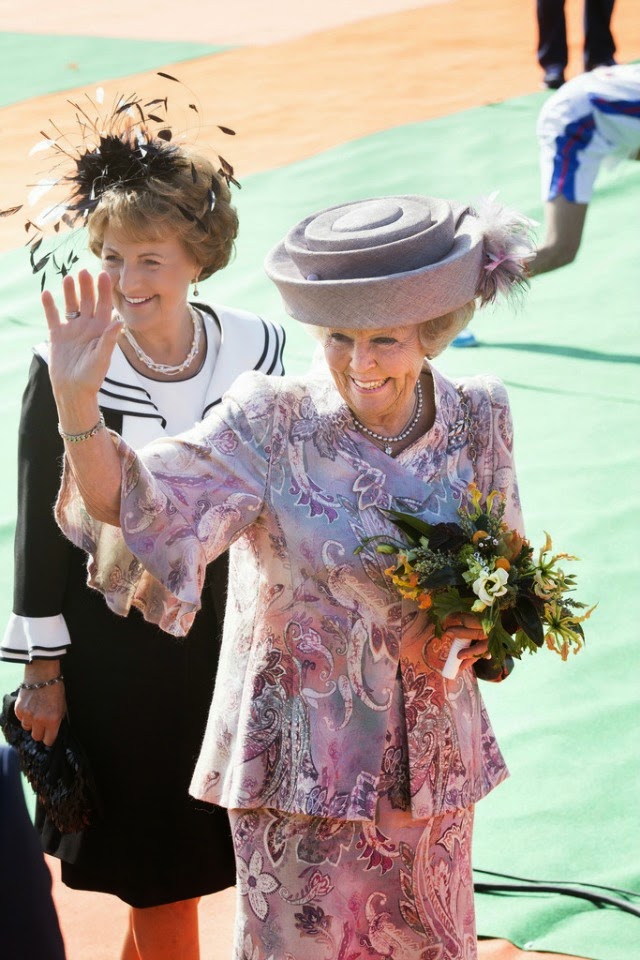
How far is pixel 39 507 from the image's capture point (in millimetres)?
3281

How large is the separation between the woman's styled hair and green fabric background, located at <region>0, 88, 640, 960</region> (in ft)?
2.11

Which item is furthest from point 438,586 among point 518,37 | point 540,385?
point 518,37

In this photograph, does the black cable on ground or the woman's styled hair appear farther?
the black cable on ground

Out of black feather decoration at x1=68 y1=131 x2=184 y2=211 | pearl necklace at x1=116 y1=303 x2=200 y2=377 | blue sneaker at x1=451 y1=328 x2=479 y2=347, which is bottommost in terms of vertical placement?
blue sneaker at x1=451 y1=328 x2=479 y2=347

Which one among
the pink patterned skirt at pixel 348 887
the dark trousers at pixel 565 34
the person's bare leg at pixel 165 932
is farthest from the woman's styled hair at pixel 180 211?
the dark trousers at pixel 565 34

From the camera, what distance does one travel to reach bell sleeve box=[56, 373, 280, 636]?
262 cm

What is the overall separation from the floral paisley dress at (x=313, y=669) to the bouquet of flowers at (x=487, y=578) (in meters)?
0.07

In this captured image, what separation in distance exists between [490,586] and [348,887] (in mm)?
648

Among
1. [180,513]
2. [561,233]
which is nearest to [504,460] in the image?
[180,513]

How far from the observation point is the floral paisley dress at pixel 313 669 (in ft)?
8.93

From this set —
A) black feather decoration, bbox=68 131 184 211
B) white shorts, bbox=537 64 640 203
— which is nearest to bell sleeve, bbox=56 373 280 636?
black feather decoration, bbox=68 131 184 211

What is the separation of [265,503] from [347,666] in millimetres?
346

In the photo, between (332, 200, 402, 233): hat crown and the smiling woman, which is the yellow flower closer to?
(332, 200, 402, 233): hat crown

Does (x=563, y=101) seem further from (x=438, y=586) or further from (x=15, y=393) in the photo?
(x=438, y=586)
